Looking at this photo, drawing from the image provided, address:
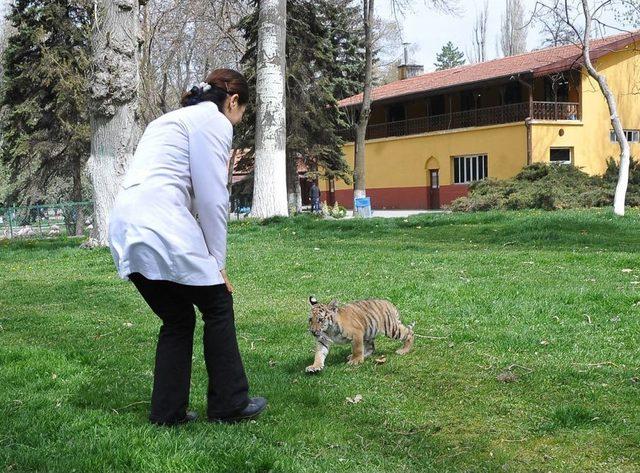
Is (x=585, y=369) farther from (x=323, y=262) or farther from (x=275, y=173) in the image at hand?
(x=275, y=173)

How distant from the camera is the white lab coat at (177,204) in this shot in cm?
410

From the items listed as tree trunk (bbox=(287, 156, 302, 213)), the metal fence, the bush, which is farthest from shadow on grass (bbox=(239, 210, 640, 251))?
tree trunk (bbox=(287, 156, 302, 213))

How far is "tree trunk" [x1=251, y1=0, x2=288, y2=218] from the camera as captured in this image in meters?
20.1

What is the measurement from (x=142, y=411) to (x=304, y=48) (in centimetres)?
2884

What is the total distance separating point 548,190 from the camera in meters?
27.6

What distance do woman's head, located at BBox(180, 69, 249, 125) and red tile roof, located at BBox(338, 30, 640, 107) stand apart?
30140mm

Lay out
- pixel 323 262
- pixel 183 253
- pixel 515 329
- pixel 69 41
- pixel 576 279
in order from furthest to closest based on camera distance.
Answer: pixel 69 41 → pixel 323 262 → pixel 576 279 → pixel 515 329 → pixel 183 253

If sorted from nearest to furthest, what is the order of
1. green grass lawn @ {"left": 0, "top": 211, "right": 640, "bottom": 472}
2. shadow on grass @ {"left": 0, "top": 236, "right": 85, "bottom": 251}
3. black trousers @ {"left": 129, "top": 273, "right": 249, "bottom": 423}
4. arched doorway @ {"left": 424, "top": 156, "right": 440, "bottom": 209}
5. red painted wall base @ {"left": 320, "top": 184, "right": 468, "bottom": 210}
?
green grass lawn @ {"left": 0, "top": 211, "right": 640, "bottom": 472} < black trousers @ {"left": 129, "top": 273, "right": 249, "bottom": 423} < shadow on grass @ {"left": 0, "top": 236, "right": 85, "bottom": 251} < red painted wall base @ {"left": 320, "top": 184, "right": 468, "bottom": 210} < arched doorway @ {"left": 424, "top": 156, "right": 440, "bottom": 209}

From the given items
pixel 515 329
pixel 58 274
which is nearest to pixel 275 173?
pixel 58 274

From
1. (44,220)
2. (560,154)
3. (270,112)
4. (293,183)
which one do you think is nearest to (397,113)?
(560,154)

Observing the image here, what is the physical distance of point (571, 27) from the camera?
75.2 ft

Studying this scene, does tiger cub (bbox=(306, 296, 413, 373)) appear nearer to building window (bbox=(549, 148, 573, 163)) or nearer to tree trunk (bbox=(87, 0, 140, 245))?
tree trunk (bbox=(87, 0, 140, 245))

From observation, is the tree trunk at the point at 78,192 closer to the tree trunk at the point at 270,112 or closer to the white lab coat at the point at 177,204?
the tree trunk at the point at 270,112

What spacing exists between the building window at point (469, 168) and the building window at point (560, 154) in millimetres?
3486
